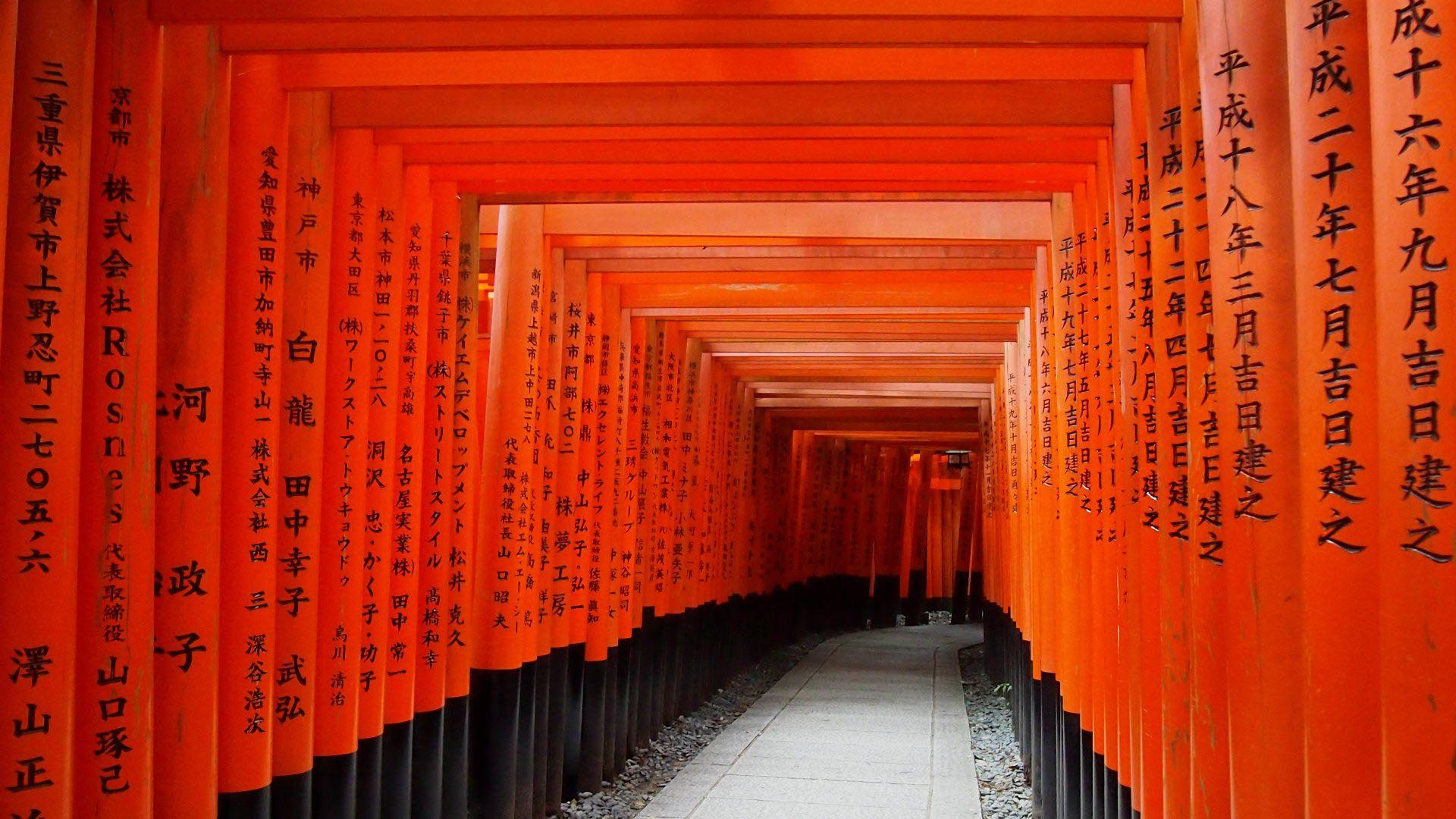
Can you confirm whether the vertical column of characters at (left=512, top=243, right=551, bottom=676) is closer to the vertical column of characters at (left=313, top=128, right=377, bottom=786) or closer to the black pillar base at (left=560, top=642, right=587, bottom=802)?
the black pillar base at (left=560, top=642, right=587, bottom=802)

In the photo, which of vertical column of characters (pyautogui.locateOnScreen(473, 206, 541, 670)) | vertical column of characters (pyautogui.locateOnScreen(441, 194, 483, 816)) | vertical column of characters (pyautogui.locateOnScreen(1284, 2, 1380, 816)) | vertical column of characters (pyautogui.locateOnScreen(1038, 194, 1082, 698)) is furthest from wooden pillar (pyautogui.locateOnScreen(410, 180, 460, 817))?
vertical column of characters (pyautogui.locateOnScreen(1284, 2, 1380, 816))

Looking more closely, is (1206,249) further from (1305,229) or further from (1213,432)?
(1305,229)

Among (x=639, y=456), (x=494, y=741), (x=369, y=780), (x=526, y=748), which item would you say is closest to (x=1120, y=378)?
(x=369, y=780)

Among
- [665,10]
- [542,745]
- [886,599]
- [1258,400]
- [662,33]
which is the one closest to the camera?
[1258,400]

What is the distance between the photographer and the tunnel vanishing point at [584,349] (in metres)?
2.31

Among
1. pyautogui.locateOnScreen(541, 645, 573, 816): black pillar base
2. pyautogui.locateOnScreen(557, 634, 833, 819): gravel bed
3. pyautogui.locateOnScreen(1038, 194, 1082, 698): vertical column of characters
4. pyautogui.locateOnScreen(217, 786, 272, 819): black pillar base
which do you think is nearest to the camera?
pyautogui.locateOnScreen(217, 786, 272, 819): black pillar base

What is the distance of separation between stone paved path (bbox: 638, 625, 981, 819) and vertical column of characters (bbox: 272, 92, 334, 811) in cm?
337

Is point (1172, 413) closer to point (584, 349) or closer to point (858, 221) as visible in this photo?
point (858, 221)

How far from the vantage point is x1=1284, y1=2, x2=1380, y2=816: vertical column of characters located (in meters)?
2.28

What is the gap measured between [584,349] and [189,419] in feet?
13.7

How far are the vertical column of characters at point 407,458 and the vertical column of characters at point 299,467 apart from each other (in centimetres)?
65

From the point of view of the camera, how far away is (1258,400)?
2.69m

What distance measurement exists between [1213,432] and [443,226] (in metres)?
3.66

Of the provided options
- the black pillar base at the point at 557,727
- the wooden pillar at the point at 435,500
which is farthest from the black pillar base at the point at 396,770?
the black pillar base at the point at 557,727
